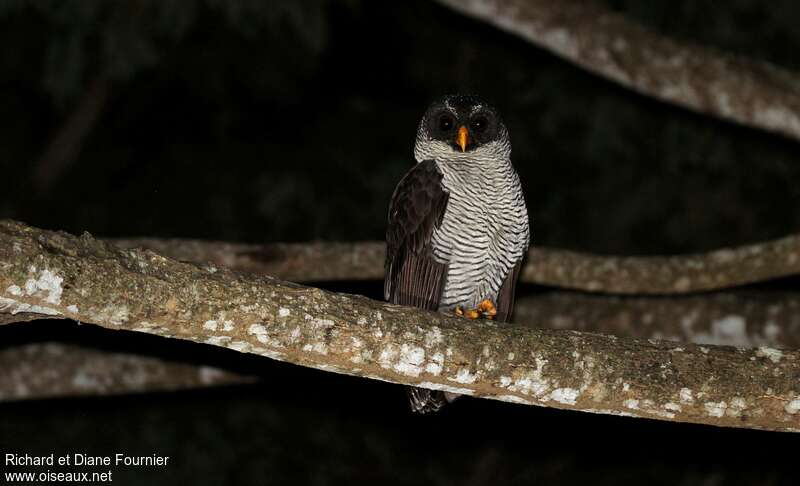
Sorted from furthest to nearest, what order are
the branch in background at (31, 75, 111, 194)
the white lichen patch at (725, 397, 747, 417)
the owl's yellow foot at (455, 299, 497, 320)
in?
the branch in background at (31, 75, 111, 194), the owl's yellow foot at (455, 299, 497, 320), the white lichen patch at (725, 397, 747, 417)

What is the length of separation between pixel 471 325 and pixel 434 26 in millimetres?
5714

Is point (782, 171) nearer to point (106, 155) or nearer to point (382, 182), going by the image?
point (382, 182)

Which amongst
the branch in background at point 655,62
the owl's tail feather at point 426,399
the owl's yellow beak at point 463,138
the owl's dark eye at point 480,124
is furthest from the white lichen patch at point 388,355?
the branch in background at point 655,62

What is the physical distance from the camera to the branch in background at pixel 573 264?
182 inches

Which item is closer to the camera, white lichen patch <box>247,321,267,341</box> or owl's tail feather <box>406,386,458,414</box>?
white lichen patch <box>247,321,267,341</box>

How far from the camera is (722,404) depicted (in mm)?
2719

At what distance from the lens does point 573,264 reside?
4.90 meters

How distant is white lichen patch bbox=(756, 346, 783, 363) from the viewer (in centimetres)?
277

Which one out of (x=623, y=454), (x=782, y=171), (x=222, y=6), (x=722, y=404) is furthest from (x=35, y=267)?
(x=782, y=171)

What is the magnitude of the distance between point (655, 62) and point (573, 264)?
1242 millimetres

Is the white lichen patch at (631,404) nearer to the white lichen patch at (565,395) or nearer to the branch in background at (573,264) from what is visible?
the white lichen patch at (565,395)

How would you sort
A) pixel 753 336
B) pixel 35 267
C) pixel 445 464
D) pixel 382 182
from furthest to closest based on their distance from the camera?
pixel 445 464 → pixel 382 182 → pixel 753 336 → pixel 35 267

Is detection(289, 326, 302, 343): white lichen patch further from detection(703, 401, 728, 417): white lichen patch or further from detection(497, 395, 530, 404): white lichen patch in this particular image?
detection(703, 401, 728, 417): white lichen patch

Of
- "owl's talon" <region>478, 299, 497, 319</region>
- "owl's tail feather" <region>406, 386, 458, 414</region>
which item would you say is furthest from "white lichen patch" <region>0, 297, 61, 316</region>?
"owl's talon" <region>478, 299, 497, 319</region>
